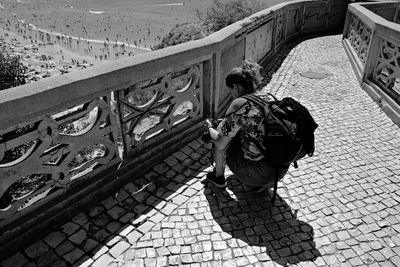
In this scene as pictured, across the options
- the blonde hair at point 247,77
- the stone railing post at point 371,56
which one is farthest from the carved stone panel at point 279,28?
the blonde hair at point 247,77

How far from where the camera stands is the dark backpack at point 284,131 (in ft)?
11.1

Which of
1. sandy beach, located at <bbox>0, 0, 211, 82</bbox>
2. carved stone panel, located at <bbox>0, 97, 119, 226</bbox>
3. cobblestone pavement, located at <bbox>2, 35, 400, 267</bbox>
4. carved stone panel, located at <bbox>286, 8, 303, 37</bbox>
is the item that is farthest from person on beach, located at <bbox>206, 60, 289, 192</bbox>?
sandy beach, located at <bbox>0, 0, 211, 82</bbox>

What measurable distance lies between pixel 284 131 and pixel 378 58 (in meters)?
5.18

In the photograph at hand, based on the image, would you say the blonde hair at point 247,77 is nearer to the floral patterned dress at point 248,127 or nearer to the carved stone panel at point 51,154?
the floral patterned dress at point 248,127

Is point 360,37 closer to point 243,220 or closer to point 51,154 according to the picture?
point 243,220

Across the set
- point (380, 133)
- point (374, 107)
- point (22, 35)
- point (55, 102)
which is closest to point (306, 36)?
point (374, 107)

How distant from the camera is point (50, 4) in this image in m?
44.6

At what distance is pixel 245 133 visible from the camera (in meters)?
3.63

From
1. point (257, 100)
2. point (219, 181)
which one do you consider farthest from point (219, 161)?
point (257, 100)

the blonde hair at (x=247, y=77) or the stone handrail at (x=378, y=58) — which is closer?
the blonde hair at (x=247, y=77)

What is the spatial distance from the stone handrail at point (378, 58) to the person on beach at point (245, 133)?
3596 mm

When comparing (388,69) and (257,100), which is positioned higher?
(257,100)

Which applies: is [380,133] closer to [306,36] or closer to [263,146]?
[263,146]

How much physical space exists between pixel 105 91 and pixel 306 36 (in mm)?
11493
